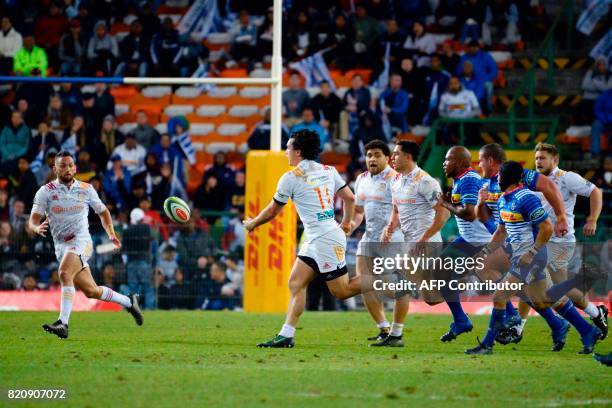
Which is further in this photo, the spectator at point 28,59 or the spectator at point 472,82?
the spectator at point 28,59

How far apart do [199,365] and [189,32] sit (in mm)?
17479

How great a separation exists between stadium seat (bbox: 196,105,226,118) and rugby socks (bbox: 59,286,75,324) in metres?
13.0

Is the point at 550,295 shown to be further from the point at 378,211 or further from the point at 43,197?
the point at 43,197

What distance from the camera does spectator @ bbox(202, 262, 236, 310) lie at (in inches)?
794

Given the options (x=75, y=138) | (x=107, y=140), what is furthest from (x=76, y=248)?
(x=75, y=138)

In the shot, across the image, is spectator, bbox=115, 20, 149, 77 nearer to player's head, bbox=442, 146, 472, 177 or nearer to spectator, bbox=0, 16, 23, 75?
spectator, bbox=0, 16, 23, 75

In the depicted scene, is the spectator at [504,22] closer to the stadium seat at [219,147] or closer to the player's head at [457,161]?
the stadium seat at [219,147]

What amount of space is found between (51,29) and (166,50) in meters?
2.93

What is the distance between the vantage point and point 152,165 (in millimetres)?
23078

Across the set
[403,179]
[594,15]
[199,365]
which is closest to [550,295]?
[403,179]

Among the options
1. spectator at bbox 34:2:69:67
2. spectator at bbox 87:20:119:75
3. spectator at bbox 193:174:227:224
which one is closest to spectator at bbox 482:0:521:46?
spectator at bbox 193:174:227:224

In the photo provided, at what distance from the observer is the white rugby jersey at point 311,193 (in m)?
12.1

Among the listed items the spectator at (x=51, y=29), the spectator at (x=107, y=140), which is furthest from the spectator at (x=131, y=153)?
the spectator at (x=51, y=29)

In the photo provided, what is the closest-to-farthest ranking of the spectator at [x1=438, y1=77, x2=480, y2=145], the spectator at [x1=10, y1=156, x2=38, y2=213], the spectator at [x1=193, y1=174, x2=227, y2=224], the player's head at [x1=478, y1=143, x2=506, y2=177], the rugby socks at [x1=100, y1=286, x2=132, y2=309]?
the player's head at [x1=478, y1=143, x2=506, y2=177]
the rugby socks at [x1=100, y1=286, x2=132, y2=309]
the spectator at [x1=193, y1=174, x2=227, y2=224]
the spectator at [x1=10, y1=156, x2=38, y2=213]
the spectator at [x1=438, y1=77, x2=480, y2=145]
